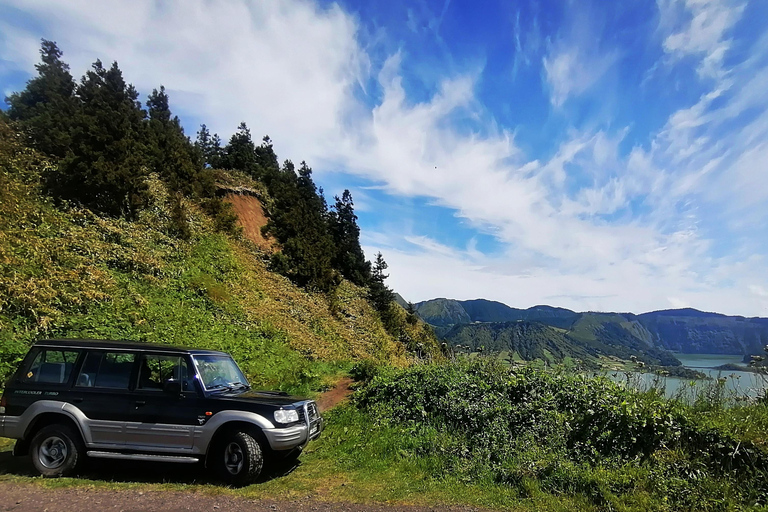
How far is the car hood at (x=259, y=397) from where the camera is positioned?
252 inches

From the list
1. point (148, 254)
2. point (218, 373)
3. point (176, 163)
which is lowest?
point (218, 373)

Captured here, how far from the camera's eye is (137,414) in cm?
632

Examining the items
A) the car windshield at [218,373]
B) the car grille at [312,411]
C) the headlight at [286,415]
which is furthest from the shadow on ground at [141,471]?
the car windshield at [218,373]

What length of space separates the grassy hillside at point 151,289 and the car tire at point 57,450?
4925 mm

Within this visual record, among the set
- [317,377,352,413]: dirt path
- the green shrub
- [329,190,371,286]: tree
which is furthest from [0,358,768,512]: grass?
[329,190,371,286]: tree

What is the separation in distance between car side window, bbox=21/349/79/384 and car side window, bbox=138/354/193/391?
1199mm

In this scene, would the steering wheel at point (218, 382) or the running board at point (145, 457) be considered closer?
the running board at point (145, 457)

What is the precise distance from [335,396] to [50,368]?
22.4 ft

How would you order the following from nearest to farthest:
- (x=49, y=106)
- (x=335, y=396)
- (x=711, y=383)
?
(x=711, y=383) < (x=335, y=396) < (x=49, y=106)

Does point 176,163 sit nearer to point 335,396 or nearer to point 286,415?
point 335,396

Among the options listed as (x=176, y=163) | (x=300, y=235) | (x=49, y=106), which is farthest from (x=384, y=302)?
(x=49, y=106)

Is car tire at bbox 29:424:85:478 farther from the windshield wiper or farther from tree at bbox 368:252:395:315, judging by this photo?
tree at bbox 368:252:395:315

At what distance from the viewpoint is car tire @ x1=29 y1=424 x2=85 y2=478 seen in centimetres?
626

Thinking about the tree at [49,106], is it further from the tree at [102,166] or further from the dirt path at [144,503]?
the dirt path at [144,503]
